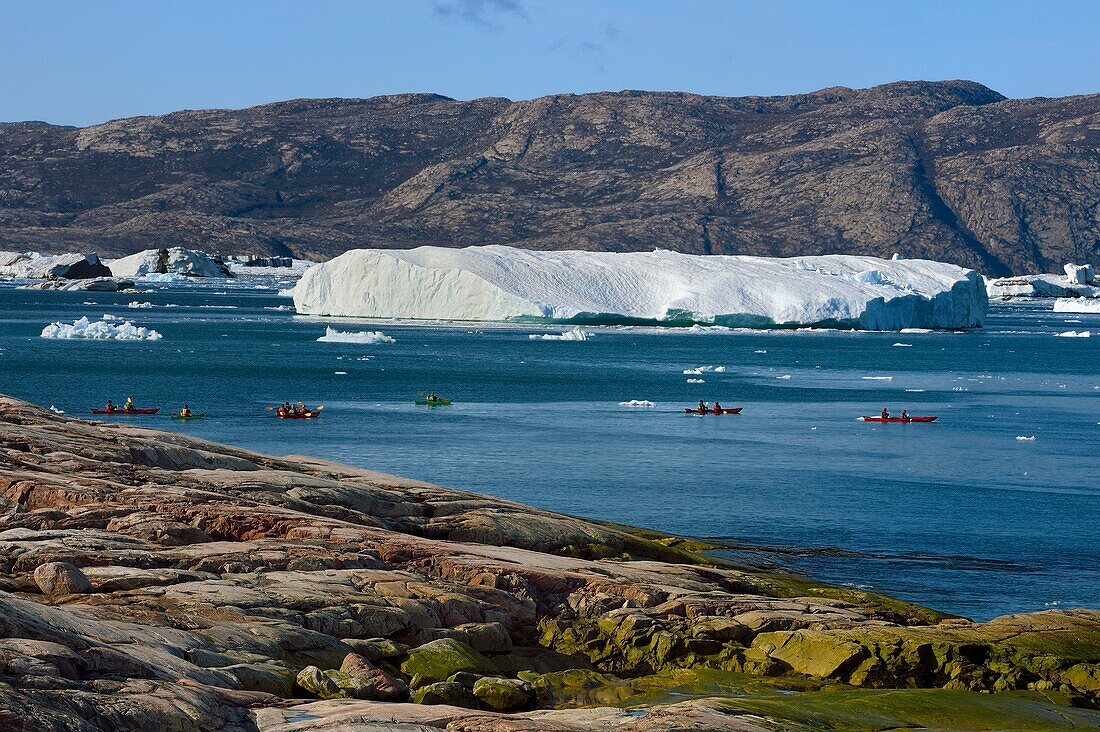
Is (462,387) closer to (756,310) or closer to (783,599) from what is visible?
(756,310)

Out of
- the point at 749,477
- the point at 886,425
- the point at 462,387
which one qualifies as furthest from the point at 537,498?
the point at 462,387

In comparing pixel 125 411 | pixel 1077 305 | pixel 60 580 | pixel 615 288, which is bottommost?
pixel 125 411

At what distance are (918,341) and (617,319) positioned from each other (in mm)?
22285

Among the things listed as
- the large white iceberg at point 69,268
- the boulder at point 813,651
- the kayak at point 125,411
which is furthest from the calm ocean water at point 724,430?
the large white iceberg at point 69,268

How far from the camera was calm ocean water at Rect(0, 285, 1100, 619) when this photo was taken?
75.8 feet

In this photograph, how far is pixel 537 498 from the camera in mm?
25969

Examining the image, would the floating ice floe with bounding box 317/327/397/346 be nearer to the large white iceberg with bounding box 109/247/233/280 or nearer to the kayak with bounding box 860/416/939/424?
the kayak with bounding box 860/416/939/424

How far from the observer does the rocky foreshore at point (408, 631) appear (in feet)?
30.6

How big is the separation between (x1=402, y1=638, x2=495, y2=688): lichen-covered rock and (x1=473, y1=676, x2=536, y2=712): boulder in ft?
1.85

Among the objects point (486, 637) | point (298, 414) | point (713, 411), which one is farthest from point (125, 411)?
point (486, 637)

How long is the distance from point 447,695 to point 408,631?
1.78 metres

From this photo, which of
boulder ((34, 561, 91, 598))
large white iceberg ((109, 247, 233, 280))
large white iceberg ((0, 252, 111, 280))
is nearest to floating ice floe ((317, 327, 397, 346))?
boulder ((34, 561, 91, 598))

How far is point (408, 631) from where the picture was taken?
1260 centimetres

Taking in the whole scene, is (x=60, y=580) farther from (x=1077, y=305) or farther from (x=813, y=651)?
(x=1077, y=305)
